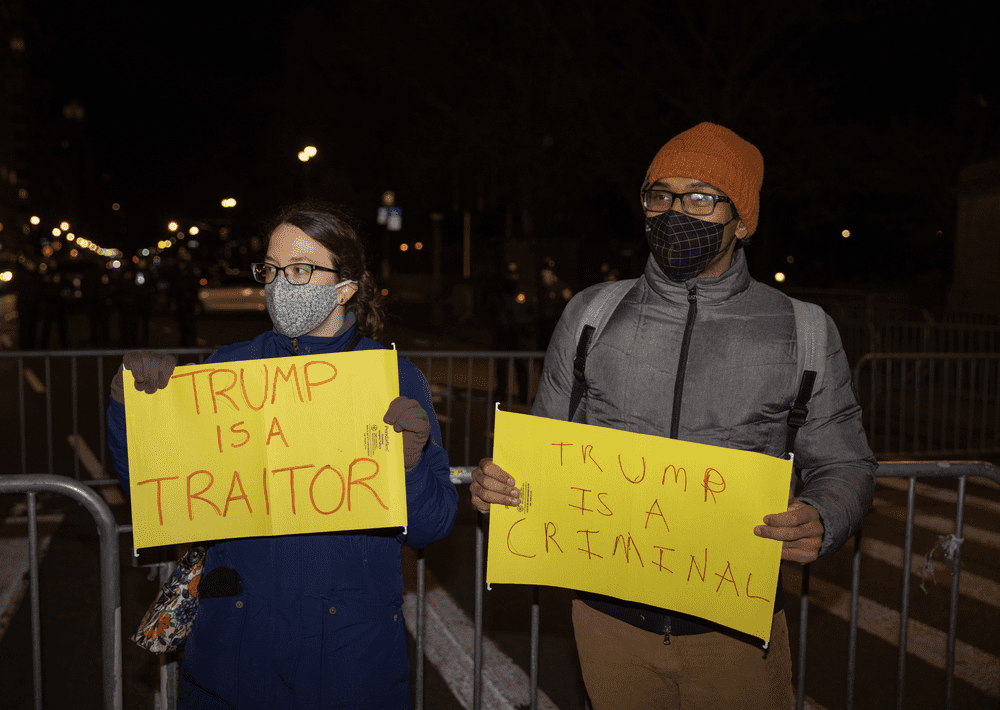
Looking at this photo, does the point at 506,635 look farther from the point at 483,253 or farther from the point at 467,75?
the point at 483,253

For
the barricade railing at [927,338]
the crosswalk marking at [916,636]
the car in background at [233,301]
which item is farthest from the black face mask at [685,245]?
the car in background at [233,301]

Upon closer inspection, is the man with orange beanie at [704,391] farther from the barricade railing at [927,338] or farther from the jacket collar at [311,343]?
the barricade railing at [927,338]

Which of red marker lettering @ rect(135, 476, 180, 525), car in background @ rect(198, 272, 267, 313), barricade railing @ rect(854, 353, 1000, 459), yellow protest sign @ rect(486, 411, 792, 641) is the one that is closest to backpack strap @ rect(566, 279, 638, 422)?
yellow protest sign @ rect(486, 411, 792, 641)

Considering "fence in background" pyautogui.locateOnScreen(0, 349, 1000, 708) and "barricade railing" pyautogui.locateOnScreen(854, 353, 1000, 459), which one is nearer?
"fence in background" pyautogui.locateOnScreen(0, 349, 1000, 708)

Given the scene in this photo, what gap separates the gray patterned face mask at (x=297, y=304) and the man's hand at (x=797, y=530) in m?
1.32

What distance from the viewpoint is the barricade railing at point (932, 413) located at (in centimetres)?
1009

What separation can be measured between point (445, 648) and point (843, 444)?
3.45 metres

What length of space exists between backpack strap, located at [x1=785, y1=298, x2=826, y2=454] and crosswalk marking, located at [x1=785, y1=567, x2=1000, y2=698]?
9.02 ft

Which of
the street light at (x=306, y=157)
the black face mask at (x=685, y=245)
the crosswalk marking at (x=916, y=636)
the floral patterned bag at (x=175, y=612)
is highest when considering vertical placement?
the street light at (x=306, y=157)

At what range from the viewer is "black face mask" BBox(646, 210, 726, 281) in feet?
7.84

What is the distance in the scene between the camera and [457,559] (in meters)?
6.75

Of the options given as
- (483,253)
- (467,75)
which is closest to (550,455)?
(467,75)

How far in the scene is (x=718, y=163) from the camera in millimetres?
2375

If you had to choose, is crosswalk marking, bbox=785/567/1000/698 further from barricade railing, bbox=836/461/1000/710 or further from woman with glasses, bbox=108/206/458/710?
woman with glasses, bbox=108/206/458/710
